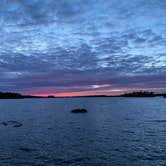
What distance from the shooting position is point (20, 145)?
118 feet

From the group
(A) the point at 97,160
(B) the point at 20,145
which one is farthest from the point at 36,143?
(A) the point at 97,160

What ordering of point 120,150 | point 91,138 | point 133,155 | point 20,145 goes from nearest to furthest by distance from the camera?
point 133,155 → point 120,150 → point 20,145 → point 91,138

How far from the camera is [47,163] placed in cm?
2692

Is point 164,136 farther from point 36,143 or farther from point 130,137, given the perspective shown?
point 36,143

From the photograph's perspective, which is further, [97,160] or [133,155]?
[133,155]

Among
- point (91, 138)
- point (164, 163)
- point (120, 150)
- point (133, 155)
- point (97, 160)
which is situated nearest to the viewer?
Answer: point (164, 163)

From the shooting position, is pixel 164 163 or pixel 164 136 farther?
pixel 164 136

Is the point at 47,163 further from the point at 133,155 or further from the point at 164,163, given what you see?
the point at 164,163

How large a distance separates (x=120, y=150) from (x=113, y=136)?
1068cm

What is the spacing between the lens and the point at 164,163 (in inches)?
1040

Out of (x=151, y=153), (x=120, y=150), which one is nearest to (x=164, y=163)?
(x=151, y=153)

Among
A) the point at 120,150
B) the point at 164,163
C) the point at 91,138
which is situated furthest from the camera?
the point at 91,138

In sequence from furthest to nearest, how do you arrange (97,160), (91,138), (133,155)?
(91,138) < (133,155) < (97,160)

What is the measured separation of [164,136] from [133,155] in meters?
15.8
